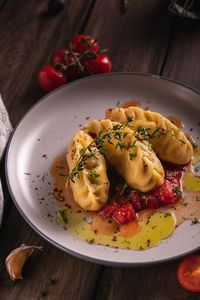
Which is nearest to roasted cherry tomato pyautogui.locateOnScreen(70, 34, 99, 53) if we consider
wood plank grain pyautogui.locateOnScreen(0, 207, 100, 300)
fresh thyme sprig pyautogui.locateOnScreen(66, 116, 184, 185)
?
fresh thyme sprig pyautogui.locateOnScreen(66, 116, 184, 185)

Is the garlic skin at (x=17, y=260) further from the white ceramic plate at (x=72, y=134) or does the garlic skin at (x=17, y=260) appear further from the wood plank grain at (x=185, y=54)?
the wood plank grain at (x=185, y=54)

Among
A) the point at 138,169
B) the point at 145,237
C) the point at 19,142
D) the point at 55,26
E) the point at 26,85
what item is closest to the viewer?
the point at 145,237

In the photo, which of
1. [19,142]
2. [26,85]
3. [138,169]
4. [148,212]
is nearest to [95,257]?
[148,212]

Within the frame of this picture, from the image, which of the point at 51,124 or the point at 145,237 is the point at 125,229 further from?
the point at 51,124

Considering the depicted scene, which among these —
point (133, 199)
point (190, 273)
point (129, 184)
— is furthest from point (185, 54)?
point (190, 273)

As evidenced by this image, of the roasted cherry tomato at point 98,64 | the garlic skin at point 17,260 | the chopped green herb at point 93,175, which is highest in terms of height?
the roasted cherry tomato at point 98,64

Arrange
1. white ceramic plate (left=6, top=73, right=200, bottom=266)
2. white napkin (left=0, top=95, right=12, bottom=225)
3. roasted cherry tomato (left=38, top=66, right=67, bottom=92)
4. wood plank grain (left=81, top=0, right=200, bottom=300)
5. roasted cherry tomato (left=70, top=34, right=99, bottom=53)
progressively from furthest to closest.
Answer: wood plank grain (left=81, top=0, right=200, bottom=300) → roasted cherry tomato (left=70, top=34, right=99, bottom=53) → roasted cherry tomato (left=38, top=66, right=67, bottom=92) → white napkin (left=0, top=95, right=12, bottom=225) → white ceramic plate (left=6, top=73, right=200, bottom=266)

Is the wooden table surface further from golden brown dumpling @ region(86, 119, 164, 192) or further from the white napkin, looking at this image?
golden brown dumpling @ region(86, 119, 164, 192)

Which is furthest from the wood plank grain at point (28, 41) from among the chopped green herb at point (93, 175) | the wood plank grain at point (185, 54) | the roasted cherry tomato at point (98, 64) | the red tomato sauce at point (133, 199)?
the red tomato sauce at point (133, 199)
